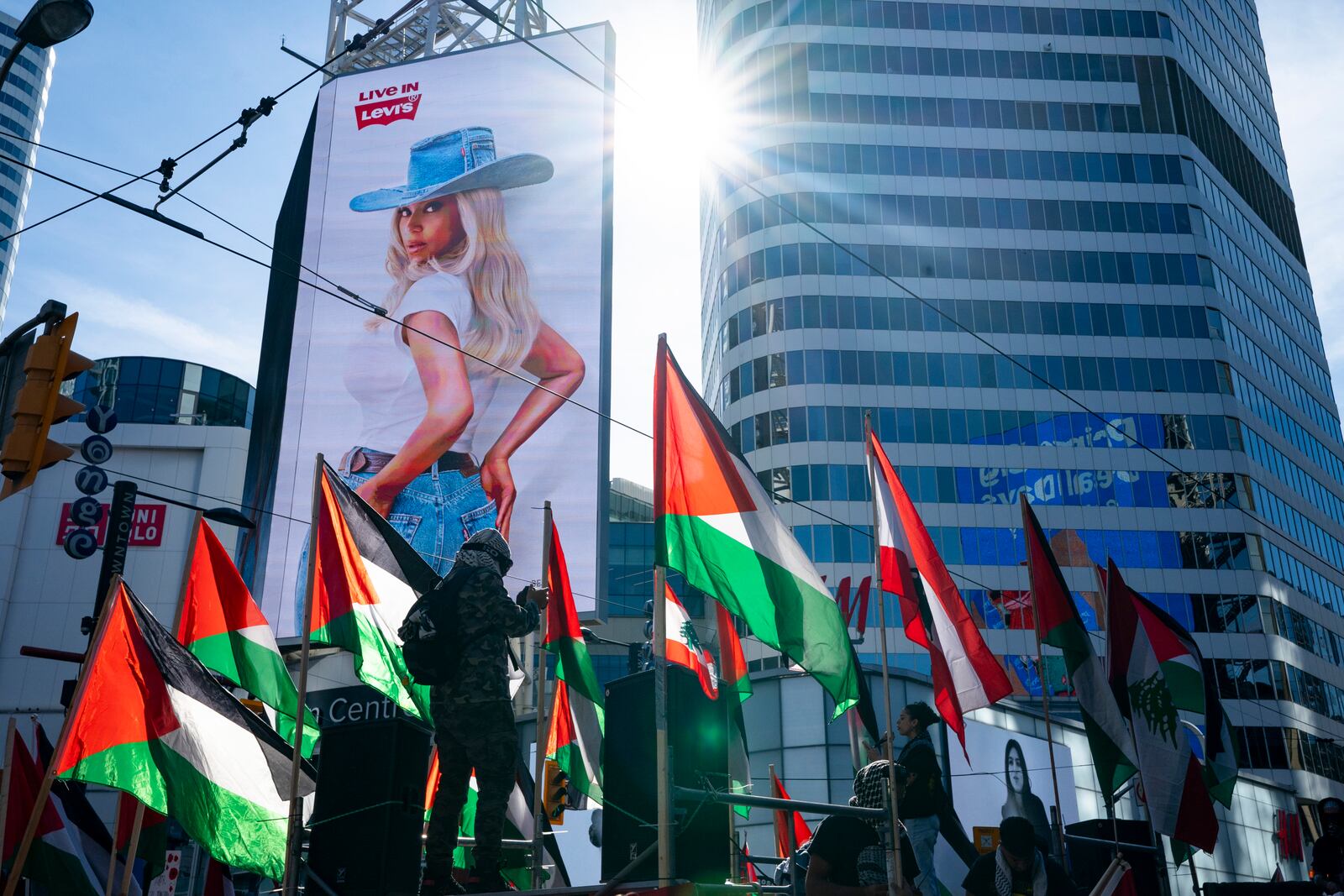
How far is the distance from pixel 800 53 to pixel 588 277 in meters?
33.8

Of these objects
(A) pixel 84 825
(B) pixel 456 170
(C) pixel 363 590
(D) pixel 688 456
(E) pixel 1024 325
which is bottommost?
(A) pixel 84 825

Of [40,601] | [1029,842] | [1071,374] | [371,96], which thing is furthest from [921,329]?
[1029,842]

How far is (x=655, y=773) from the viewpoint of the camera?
275 inches

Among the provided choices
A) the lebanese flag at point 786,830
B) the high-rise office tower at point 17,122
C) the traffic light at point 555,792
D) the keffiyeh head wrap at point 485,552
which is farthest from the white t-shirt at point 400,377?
the high-rise office tower at point 17,122

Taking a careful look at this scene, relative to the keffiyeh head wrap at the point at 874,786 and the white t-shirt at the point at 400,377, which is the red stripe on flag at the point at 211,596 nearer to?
the keffiyeh head wrap at the point at 874,786

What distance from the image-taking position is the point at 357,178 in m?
39.0

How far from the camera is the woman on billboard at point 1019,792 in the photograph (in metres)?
24.2

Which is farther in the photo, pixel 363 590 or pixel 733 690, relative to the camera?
pixel 733 690

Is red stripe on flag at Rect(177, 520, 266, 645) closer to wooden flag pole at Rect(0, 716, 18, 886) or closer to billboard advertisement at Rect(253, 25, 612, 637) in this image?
wooden flag pole at Rect(0, 716, 18, 886)

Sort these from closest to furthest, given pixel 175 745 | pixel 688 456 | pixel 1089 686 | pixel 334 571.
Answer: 1. pixel 175 745
2. pixel 688 456
3. pixel 334 571
4. pixel 1089 686

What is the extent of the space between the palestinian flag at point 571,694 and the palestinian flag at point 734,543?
250 centimetres

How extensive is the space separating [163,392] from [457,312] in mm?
25729

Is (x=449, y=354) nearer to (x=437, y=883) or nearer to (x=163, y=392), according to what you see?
(x=163, y=392)

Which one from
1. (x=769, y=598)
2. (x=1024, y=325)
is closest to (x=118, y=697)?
(x=769, y=598)
